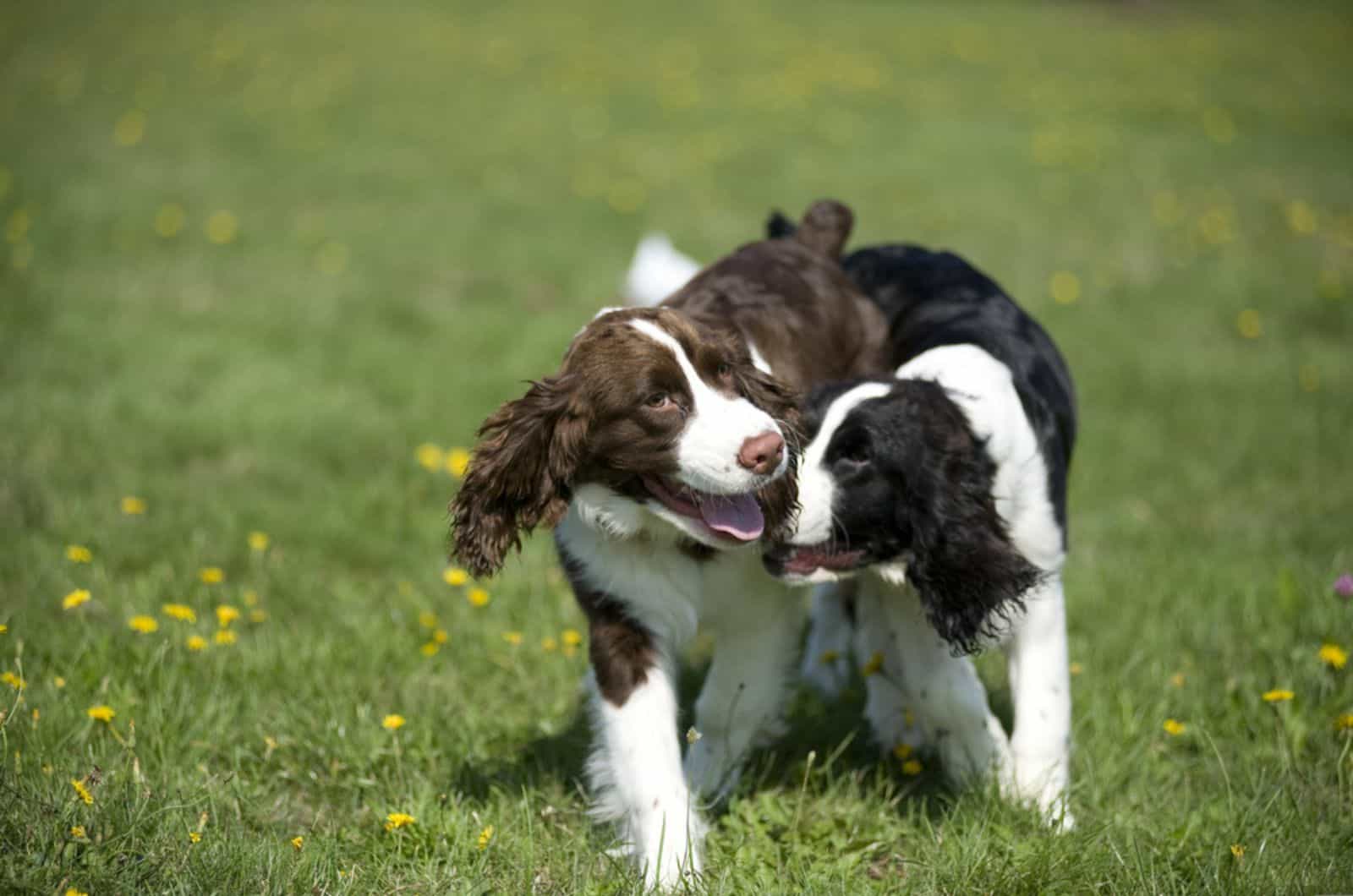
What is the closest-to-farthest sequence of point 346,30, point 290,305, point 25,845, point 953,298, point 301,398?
1. point 25,845
2. point 953,298
3. point 301,398
4. point 290,305
5. point 346,30

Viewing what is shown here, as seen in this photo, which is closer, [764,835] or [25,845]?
[25,845]

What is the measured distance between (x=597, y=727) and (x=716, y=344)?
105cm

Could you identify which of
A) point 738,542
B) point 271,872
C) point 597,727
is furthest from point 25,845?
point 738,542

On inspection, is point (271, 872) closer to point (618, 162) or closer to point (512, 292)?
point (512, 292)

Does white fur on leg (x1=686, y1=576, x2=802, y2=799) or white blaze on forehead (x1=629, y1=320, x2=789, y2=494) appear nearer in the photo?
white blaze on forehead (x1=629, y1=320, x2=789, y2=494)

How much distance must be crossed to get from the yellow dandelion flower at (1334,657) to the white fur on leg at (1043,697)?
0.87m

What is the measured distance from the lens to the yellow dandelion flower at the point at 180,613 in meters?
4.04

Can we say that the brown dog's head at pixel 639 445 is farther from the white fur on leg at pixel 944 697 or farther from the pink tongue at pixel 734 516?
the white fur on leg at pixel 944 697

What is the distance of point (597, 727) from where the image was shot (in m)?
3.54

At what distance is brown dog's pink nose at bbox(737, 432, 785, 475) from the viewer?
3.02 meters

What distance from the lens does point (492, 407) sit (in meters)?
6.89

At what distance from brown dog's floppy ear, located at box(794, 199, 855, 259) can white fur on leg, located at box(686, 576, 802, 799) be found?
138cm

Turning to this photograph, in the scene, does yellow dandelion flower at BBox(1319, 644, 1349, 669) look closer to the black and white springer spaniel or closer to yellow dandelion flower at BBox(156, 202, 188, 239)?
the black and white springer spaniel

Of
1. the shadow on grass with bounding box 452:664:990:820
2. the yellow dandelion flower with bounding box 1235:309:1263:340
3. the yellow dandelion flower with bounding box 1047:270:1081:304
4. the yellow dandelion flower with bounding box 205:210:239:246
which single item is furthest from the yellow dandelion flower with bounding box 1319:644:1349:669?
the yellow dandelion flower with bounding box 205:210:239:246
